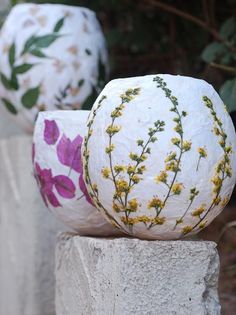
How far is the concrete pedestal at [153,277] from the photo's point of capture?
4.14 feet

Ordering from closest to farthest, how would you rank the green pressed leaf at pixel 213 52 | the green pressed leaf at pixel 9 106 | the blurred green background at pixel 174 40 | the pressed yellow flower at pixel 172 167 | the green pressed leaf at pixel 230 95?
the pressed yellow flower at pixel 172 167
the green pressed leaf at pixel 230 95
the green pressed leaf at pixel 213 52
the green pressed leaf at pixel 9 106
the blurred green background at pixel 174 40

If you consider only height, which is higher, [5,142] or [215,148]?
[215,148]

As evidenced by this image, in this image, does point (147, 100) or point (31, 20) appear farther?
point (31, 20)

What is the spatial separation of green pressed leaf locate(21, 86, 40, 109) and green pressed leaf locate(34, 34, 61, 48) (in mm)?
111

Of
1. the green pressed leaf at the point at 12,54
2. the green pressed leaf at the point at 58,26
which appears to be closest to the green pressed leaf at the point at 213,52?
the green pressed leaf at the point at 58,26

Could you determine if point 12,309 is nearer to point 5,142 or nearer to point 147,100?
point 5,142

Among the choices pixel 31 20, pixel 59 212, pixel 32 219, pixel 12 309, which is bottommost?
pixel 12 309

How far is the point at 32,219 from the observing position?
6.81ft

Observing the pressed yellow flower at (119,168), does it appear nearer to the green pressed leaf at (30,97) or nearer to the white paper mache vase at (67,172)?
the white paper mache vase at (67,172)

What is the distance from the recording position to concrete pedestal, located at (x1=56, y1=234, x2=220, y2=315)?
4.14 feet

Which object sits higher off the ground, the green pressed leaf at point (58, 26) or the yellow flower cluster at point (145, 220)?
the yellow flower cluster at point (145, 220)

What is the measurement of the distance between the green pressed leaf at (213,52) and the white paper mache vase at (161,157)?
0.64m

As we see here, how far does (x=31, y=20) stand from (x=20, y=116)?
10.3 inches

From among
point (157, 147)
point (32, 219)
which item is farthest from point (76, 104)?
point (157, 147)
